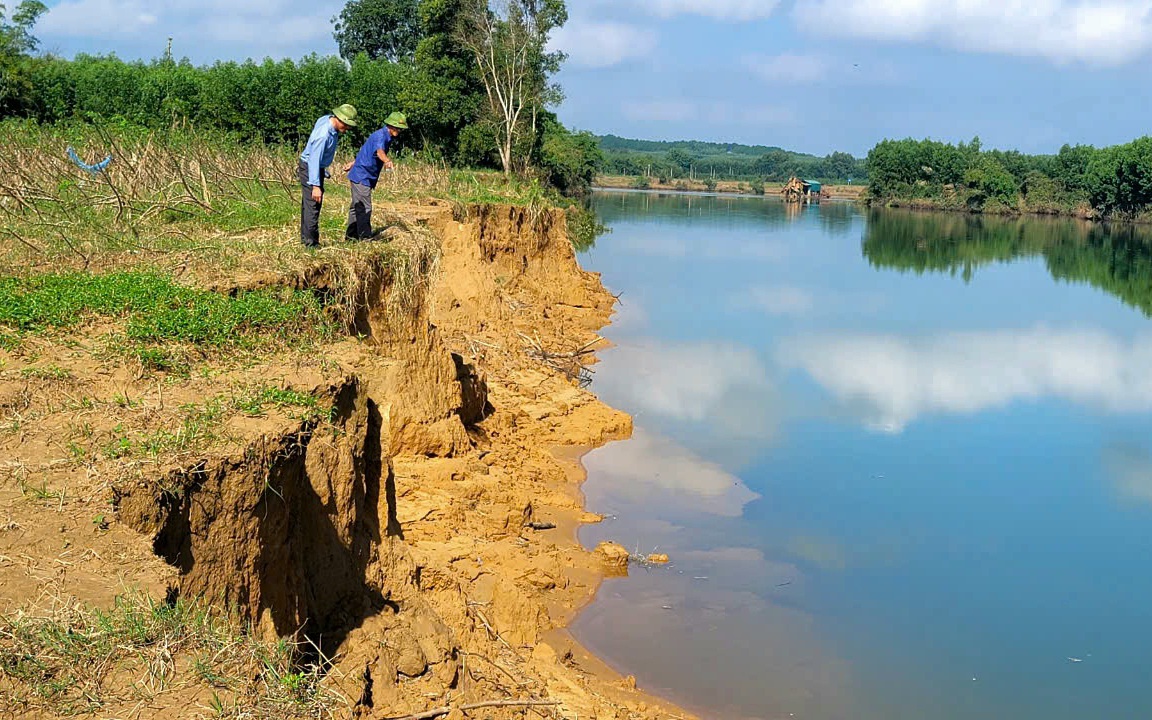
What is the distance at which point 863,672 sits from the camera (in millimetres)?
8953

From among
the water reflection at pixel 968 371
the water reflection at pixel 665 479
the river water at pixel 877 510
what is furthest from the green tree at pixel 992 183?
the water reflection at pixel 665 479

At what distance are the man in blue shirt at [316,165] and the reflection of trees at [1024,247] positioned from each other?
93.2ft

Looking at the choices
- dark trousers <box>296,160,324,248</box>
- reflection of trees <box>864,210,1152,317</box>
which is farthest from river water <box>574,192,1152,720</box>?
reflection of trees <box>864,210,1152,317</box>

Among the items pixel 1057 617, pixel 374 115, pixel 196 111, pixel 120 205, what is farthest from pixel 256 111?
pixel 1057 617

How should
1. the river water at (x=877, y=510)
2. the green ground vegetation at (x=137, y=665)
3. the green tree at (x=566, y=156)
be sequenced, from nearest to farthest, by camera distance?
the green ground vegetation at (x=137, y=665) → the river water at (x=877, y=510) → the green tree at (x=566, y=156)

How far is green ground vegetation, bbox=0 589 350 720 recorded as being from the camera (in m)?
3.81

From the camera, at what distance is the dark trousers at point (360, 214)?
11.2 m

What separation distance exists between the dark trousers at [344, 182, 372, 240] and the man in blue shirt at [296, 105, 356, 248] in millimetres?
670

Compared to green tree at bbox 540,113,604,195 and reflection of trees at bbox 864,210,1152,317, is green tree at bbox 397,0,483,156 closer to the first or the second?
green tree at bbox 540,113,604,195

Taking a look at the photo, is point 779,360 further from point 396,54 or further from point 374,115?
point 396,54

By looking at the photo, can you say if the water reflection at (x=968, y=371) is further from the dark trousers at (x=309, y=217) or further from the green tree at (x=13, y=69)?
the green tree at (x=13, y=69)

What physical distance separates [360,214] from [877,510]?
283 inches

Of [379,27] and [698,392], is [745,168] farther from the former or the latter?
[698,392]

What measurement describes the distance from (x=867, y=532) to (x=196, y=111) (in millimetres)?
29025
